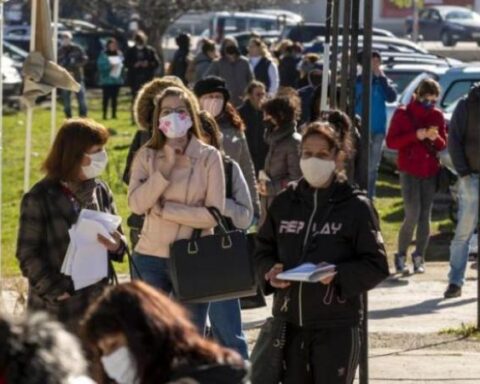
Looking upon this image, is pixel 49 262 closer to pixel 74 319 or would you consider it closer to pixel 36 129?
pixel 74 319

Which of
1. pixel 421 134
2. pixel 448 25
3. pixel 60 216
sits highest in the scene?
pixel 60 216

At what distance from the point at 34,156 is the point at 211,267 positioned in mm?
18056

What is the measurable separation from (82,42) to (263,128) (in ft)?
86.6

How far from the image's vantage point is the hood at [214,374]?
4.64 meters

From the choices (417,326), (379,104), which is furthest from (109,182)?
(417,326)

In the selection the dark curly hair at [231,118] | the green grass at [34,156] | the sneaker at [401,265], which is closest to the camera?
the dark curly hair at [231,118]

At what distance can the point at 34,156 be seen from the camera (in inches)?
1043

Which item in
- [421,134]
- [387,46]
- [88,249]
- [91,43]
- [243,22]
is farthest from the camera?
[243,22]

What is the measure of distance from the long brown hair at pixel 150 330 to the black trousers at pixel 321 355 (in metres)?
2.74

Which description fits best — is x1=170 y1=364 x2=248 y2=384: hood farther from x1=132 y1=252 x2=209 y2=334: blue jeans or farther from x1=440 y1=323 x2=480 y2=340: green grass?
x1=440 y1=323 x2=480 y2=340: green grass

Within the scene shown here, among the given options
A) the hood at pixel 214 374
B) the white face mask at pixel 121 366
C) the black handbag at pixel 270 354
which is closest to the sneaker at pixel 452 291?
the black handbag at pixel 270 354

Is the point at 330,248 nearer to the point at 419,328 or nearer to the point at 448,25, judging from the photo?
the point at 419,328

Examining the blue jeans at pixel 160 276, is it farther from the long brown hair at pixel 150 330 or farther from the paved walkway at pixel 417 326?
the long brown hair at pixel 150 330

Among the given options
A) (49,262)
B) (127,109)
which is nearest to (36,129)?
(127,109)
